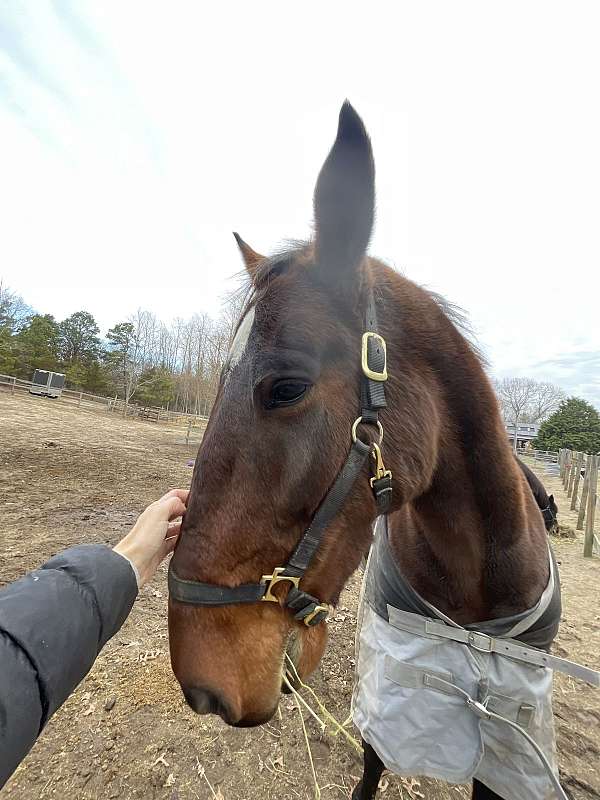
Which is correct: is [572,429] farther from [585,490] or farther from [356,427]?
[356,427]

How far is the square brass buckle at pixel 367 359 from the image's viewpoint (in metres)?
1.33

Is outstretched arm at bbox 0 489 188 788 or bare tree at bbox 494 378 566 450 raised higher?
bare tree at bbox 494 378 566 450

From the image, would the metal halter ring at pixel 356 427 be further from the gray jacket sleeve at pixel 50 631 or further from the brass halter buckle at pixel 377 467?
the gray jacket sleeve at pixel 50 631

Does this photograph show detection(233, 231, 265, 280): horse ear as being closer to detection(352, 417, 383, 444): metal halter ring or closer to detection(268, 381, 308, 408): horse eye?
detection(268, 381, 308, 408): horse eye

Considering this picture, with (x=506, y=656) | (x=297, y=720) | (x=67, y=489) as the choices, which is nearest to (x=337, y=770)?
(x=297, y=720)

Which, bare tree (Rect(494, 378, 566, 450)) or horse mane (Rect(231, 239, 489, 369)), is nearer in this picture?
horse mane (Rect(231, 239, 489, 369))

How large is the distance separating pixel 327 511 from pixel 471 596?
3.36 ft

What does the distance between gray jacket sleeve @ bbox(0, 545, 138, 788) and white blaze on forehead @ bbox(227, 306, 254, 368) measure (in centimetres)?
85

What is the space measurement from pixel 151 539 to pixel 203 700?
664mm

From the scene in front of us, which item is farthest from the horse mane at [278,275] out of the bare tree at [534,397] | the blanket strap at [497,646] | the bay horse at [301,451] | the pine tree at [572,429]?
the bare tree at [534,397]

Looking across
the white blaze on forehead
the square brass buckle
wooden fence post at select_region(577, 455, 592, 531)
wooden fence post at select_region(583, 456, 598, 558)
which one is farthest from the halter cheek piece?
wooden fence post at select_region(577, 455, 592, 531)

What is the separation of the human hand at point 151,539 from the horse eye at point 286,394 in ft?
2.54

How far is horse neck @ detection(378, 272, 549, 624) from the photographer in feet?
5.14

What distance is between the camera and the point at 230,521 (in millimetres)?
1228
